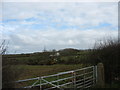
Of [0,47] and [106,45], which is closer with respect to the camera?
[0,47]

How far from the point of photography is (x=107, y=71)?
35.9 ft

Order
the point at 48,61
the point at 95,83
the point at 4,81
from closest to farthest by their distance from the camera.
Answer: the point at 4,81
the point at 95,83
the point at 48,61

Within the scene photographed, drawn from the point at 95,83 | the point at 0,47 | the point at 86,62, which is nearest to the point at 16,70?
the point at 0,47

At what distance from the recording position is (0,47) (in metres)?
5.89

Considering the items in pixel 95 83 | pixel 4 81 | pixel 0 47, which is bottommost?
pixel 95 83

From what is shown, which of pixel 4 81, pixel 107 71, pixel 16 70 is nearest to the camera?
pixel 4 81

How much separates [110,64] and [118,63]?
0.54 m

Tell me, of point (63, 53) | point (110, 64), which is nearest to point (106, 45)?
point (110, 64)

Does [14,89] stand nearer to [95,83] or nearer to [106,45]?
[95,83]

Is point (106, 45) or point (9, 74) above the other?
point (106, 45)

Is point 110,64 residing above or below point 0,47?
below

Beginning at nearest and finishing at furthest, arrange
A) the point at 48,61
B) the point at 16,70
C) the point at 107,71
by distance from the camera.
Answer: the point at 16,70 < the point at 107,71 < the point at 48,61

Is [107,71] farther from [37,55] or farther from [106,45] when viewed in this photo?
[37,55]

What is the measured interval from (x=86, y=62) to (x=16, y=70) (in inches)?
244
